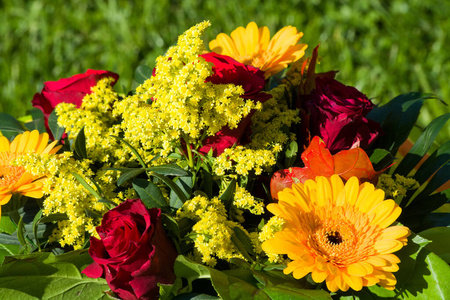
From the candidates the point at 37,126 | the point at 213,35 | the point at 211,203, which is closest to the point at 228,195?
the point at 211,203

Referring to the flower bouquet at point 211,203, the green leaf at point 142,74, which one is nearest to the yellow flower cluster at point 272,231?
the flower bouquet at point 211,203

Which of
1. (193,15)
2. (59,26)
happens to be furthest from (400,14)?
(59,26)

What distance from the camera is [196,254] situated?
77cm

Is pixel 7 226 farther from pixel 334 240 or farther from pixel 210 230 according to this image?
pixel 334 240

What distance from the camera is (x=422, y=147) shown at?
101 cm

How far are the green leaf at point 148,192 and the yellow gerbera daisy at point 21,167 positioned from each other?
134mm

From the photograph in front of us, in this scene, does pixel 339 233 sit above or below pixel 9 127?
below

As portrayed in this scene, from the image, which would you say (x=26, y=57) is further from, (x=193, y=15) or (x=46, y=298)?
(x=46, y=298)

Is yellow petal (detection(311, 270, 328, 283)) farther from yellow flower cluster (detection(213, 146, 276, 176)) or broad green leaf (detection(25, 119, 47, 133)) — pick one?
broad green leaf (detection(25, 119, 47, 133))

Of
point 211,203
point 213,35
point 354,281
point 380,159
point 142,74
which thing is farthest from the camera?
point 213,35

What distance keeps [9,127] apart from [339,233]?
62 centimetres

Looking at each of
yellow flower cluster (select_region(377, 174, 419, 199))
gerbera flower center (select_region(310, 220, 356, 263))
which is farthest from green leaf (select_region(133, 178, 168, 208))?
yellow flower cluster (select_region(377, 174, 419, 199))

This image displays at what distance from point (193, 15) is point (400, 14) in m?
0.97

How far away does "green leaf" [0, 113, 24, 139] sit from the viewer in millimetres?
1046
